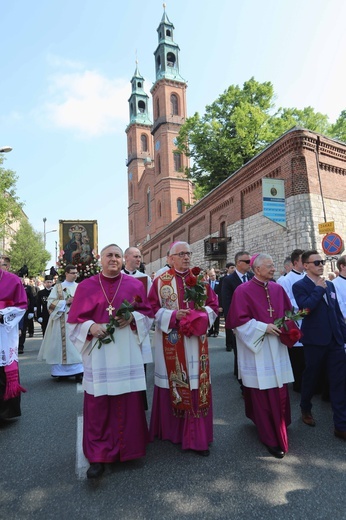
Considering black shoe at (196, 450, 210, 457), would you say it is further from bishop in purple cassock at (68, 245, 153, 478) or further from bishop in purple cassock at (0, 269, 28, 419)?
bishop in purple cassock at (0, 269, 28, 419)

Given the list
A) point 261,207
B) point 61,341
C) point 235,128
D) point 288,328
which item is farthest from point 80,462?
point 235,128

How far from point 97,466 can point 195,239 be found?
84.3ft

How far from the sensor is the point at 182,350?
3.99 meters

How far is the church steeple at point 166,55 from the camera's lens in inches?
2094

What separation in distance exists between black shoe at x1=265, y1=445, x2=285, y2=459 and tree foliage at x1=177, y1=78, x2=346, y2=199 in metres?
25.2

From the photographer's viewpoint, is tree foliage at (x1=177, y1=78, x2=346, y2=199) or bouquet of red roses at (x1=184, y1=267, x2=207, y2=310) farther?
tree foliage at (x1=177, y1=78, x2=346, y2=199)

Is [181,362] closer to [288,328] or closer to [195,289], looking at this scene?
[195,289]

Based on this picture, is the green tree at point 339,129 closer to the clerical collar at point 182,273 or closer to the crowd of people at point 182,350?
the crowd of people at point 182,350

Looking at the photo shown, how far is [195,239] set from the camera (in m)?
28.8

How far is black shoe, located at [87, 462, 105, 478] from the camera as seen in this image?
3336 millimetres

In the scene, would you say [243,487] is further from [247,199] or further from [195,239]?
[195,239]

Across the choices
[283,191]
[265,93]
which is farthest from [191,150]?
[283,191]

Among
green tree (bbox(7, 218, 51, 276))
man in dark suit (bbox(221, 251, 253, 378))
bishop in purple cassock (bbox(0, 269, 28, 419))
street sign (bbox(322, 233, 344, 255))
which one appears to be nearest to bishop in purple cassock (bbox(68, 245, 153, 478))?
bishop in purple cassock (bbox(0, 269, 28, 419))

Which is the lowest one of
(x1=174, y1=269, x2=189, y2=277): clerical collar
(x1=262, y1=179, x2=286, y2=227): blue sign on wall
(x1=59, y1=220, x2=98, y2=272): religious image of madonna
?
(x1=174, y1=269, x2=189, y2=277): clerical collar
